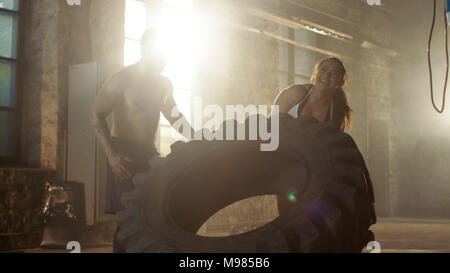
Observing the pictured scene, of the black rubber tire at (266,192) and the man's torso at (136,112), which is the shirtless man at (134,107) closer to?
the man's torso at (136,112)

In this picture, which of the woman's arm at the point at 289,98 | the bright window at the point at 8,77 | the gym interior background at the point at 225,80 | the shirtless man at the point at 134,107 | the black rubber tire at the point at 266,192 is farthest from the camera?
the gym interior background at the point at 225,80


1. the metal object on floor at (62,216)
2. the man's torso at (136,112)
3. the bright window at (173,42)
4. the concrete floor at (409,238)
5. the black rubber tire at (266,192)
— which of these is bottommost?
the concrete floor at (409,238)

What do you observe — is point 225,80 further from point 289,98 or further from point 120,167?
point 120,167

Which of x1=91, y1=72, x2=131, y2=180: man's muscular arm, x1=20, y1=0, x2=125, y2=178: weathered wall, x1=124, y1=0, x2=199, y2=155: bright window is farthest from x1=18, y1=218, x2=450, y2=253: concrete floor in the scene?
x1=91, y1=72, x2=131, y2=180: man's muscular arm

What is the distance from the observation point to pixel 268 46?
909 cm

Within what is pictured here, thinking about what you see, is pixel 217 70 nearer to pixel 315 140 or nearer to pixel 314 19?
pixel 314 19

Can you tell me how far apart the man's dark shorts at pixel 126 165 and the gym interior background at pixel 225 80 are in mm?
2319

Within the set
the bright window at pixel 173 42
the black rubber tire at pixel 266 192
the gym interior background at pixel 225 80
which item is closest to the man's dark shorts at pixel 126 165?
the black rubber tire at pixel 266 192

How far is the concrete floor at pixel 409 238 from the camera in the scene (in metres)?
6.03

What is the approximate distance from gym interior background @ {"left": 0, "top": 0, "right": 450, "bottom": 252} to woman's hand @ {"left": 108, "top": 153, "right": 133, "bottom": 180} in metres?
2.46

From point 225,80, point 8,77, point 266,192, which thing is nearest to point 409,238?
point 225,80

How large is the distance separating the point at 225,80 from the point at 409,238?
11.0 ft

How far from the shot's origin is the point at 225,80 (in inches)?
329
